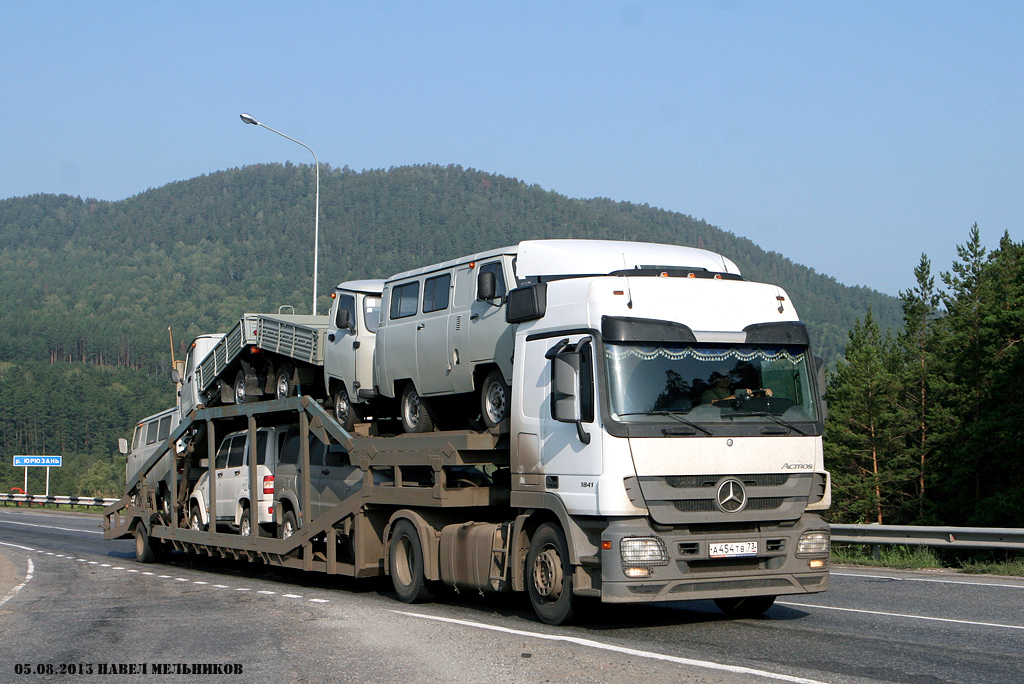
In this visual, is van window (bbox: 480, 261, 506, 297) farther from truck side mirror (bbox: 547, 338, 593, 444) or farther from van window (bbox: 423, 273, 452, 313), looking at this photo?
truck side mirror (bbox: 547, 338, 593, 444)

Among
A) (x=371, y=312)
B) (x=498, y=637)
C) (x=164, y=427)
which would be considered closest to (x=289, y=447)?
(x=371, y=312)

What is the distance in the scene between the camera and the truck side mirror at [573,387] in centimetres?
876

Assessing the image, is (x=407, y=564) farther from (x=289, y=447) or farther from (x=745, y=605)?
(x=289, y=447)

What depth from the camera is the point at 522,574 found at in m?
9.66

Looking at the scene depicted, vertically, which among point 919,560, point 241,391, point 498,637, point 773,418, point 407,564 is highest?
point 241,391

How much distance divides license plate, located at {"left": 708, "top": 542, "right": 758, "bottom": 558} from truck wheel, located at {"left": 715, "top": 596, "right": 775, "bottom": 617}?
121 centimetres

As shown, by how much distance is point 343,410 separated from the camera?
1367 cm

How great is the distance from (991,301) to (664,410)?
45917 millimetres

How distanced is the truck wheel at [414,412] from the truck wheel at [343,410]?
3.30 feet

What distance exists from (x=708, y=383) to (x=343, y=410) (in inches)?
238

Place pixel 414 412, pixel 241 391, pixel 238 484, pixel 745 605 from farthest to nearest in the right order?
1. pixel 241 391
2. pixel 238 484
3. pixel 414 412
4. pixel 745 605

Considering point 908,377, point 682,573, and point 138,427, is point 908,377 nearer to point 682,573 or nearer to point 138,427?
point 138,427

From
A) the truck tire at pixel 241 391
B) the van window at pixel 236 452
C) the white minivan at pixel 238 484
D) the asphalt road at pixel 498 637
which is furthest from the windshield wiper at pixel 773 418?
the truck tire at pixel 241 391

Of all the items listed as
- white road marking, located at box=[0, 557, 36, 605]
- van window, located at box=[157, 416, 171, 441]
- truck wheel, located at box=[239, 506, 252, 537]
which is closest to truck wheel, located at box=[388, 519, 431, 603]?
truck wheel, located at box=[239, 506, 252, 537]
